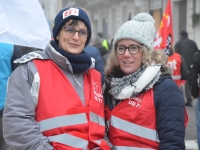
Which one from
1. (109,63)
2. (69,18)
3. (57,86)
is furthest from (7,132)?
(109,63)

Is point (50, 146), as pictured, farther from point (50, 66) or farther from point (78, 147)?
point (50, 66)

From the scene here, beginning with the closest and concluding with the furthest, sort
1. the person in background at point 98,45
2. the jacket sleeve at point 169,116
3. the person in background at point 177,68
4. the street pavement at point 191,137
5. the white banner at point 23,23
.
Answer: the jacket sleeve at point 169,116, the white banner at point 23,23, the street pavement at point 191,137, the person in background at point 177,68, the person in background at point 98,45

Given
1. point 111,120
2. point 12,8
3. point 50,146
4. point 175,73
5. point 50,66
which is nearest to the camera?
point 50,146

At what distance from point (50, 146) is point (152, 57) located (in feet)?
2.99

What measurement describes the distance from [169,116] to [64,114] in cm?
64

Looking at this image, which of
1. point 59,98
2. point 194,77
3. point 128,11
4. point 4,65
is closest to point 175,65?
point 194,77

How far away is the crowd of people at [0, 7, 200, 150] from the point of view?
2.06 meters

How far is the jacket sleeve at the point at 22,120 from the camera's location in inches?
79.2

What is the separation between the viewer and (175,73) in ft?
22.8

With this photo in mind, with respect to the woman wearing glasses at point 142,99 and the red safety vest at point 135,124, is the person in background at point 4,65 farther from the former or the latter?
the red safety vest at point 135,124

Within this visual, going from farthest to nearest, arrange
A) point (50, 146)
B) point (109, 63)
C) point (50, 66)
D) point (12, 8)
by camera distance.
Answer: point (12, 8), point (109, 63), point (50, 66), point (50, 146)

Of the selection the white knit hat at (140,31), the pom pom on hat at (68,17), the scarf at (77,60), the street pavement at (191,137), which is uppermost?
the pom pom on hat at (68,17)

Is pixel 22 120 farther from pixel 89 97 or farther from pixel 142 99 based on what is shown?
pixel 142 99

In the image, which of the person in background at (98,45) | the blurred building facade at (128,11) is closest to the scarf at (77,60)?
the person in background at (98,45)
